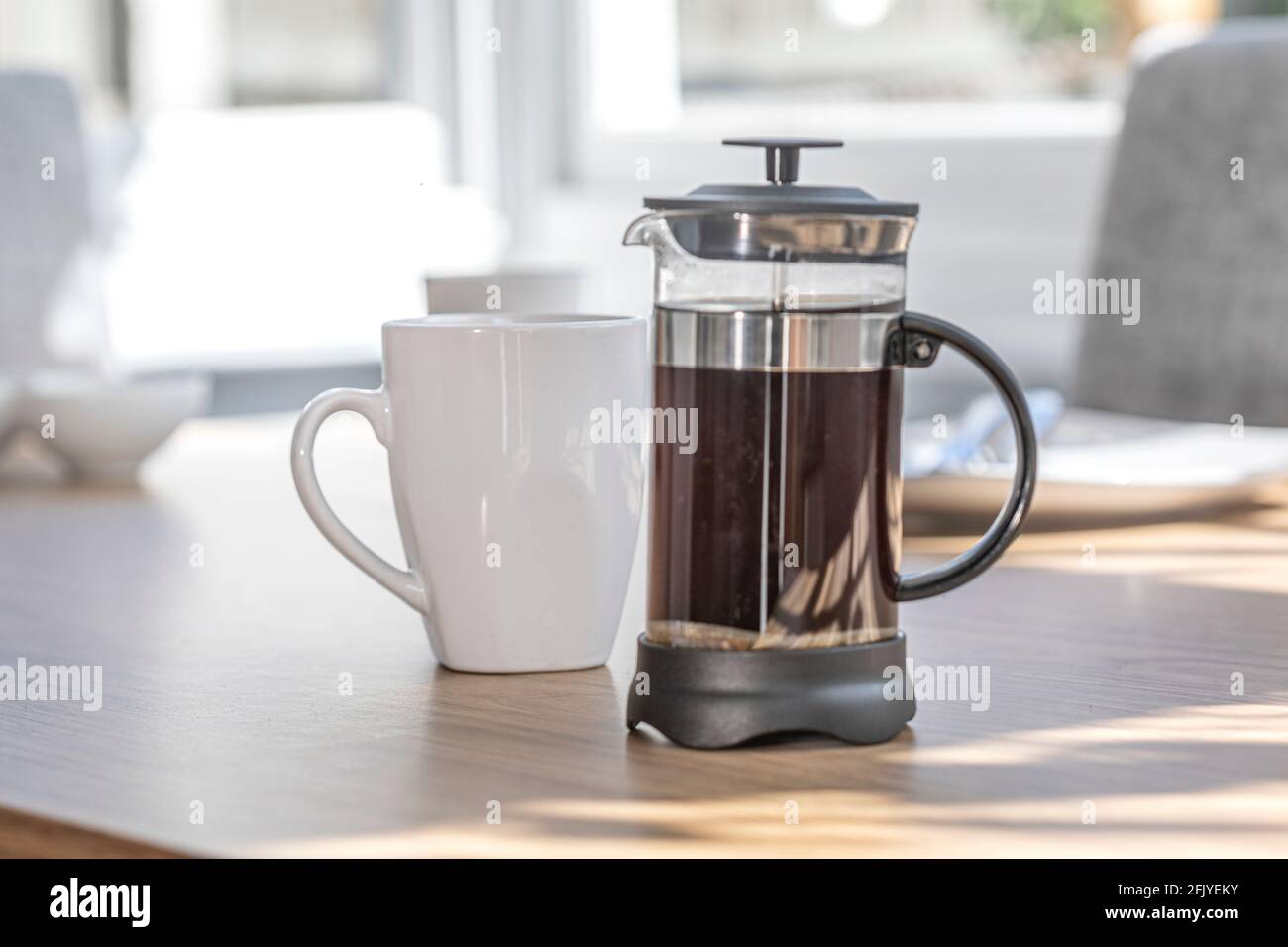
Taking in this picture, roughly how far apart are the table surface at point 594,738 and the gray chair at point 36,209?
1.36 metres

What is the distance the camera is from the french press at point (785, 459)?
632mm

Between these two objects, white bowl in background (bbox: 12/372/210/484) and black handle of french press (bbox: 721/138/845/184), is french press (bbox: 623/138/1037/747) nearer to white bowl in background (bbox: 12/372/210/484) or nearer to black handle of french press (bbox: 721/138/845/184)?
black handle of french press (bbox: 721/138/845/184)

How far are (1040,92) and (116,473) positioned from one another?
7.52ft

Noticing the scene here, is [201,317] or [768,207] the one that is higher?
[768,207]

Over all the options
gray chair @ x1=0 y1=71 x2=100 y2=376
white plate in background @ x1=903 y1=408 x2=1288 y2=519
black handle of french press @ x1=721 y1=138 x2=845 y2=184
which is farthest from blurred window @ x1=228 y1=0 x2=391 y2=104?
black handle of french press @ x1=721 y1=138 x2=845 y2=184

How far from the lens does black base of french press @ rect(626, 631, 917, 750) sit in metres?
0.63

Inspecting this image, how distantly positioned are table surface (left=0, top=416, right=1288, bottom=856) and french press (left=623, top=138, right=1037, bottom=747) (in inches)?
1.0

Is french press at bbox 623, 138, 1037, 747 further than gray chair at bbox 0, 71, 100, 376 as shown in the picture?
No

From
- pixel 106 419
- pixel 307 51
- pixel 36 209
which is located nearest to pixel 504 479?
pixel 106 419

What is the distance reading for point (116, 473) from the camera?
56.9 inches

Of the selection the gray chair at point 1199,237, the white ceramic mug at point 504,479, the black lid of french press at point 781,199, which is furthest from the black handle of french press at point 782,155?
the gray chair at point 1199,237

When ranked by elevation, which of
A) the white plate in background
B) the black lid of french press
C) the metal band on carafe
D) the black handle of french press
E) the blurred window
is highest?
the blurred window
